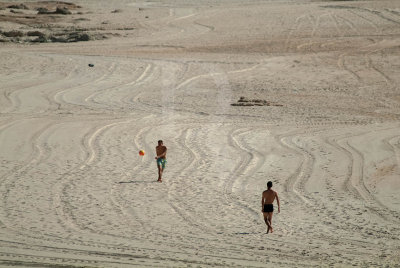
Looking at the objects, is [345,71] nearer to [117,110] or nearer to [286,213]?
[117,110]

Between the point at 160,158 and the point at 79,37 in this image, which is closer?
the point at 160,158

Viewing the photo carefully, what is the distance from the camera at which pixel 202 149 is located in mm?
17109

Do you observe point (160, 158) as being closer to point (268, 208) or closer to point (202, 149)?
point (202, 149)

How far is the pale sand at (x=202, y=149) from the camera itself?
1053 centimetres

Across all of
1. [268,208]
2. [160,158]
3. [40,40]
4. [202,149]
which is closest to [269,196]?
[268,208]

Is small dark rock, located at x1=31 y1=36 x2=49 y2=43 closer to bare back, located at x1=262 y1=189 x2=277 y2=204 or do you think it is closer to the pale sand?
the pale sand

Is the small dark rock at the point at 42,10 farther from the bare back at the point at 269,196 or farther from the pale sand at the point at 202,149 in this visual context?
the bare back at the point at 269,196

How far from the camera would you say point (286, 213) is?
1237 cm

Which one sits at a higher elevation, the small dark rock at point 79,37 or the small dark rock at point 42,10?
the small dark rock at point 42,10

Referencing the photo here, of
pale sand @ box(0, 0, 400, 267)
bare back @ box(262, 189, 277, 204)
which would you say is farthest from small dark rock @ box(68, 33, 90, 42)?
bare back @ box(262, 189, 277, 204)

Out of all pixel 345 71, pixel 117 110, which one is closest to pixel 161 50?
pixel 345 71

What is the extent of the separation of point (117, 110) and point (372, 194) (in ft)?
33.2

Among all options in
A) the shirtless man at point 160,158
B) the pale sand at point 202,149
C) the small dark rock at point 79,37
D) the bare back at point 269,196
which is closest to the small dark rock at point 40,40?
the small dark rock at point 79,37

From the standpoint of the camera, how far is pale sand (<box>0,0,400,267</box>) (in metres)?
10.5
